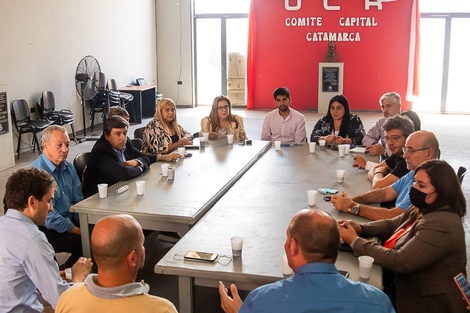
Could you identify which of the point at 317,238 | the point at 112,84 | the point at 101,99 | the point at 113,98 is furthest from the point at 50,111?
the point at 317,238

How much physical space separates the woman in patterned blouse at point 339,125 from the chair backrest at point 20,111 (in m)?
4.71

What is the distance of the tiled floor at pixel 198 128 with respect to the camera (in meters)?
3.79

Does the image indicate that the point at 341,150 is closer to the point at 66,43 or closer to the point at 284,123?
the point at 284,123

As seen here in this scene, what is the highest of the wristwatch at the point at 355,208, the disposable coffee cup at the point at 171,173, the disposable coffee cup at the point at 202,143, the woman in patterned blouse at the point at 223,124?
the woman in patterned blouse at the point at 223,124

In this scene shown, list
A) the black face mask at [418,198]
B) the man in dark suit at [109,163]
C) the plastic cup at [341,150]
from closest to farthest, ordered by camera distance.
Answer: the black face mask at [418,198]
the man in dark suit at [109,163]
the plastic cup at [341,150]

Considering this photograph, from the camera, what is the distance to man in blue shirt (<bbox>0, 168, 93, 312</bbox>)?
92.3 inches

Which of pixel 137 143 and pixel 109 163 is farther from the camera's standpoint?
pixel 137 143

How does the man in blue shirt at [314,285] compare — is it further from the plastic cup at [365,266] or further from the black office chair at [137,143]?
the black office chair at [137,143]

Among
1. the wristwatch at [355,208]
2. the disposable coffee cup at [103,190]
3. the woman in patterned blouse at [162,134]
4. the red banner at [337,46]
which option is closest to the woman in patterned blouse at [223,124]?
the woman in patterned blouse at [162,134]

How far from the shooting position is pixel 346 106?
5617mm

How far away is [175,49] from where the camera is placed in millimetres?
13828

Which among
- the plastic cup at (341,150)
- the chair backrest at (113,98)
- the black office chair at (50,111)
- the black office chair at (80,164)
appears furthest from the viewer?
the chair backrest at (113,98)

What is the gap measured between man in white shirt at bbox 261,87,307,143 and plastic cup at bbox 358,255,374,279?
362 centimetres

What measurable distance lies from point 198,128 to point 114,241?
8.98m
